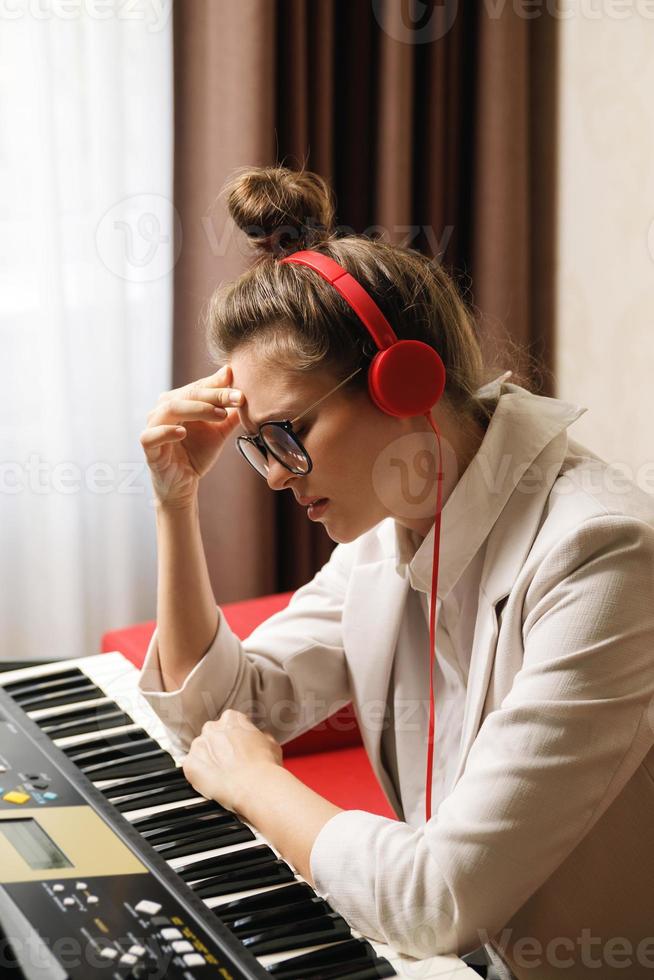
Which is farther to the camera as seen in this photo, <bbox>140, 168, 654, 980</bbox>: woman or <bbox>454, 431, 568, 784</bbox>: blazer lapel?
<bbox>454, 431, 568, 784</bbox>: blazer lapel

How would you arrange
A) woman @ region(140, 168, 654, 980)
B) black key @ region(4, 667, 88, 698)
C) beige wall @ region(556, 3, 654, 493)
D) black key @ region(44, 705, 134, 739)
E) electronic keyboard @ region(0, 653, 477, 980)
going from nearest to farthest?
electronic keyboard @ region(0, 653, 477, 980) → woman @ region(140, 168, 654, 980) → black key @ region(44, 705, 134, 739) → black key @ region(4, 667, 88, 698) → beige wall @ region(556, 3, 654, 493)

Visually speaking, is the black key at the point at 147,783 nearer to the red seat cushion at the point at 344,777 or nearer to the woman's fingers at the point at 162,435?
the woman's fingers at the point at 162,435

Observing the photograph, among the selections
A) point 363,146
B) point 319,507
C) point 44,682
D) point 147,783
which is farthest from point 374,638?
point 363,146

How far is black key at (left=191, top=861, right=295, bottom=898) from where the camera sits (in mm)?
1021

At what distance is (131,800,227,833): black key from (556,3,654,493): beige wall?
159 cm

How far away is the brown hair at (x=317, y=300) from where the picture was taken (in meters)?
1.20

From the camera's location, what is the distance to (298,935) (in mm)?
958

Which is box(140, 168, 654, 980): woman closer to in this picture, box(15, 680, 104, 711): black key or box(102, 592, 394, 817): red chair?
box(15, 680, 104, 711): black key

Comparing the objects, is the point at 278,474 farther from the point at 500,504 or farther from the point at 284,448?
the point at 500,504

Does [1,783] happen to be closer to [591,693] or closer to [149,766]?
[149,766]

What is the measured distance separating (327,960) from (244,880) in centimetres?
14

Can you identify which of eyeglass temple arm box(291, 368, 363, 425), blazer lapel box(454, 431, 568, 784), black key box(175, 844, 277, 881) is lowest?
black key box(175, 844, 277, 881)

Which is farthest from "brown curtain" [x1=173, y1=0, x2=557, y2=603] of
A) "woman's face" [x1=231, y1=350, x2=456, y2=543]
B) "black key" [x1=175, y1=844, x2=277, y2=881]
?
"black key" [x1=175, y1=844, x2=277, y2=881]

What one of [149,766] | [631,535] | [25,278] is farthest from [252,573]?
[631,535]
